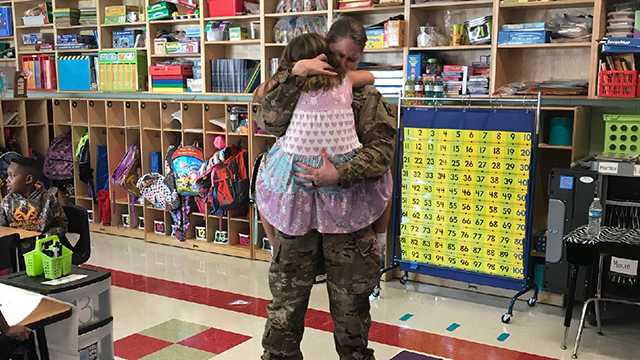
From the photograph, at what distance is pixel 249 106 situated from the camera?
18.0ft

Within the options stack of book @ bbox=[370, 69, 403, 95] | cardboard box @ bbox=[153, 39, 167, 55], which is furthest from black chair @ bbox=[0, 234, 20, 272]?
cardboard box @ bbox=[153, 39, 167, 55]

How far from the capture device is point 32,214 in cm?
397

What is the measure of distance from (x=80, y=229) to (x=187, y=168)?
186 centimetres

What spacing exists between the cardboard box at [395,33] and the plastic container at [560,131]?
1.25 m

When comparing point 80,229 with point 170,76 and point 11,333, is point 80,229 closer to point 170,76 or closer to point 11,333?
point 11,333

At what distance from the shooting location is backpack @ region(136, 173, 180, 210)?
19.4ft

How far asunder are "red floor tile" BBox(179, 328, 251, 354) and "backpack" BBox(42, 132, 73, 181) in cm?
365

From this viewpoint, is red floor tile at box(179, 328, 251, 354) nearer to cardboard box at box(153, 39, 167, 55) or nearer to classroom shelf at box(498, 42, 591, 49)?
classroom shelf at box(498, 42, 591, 49)

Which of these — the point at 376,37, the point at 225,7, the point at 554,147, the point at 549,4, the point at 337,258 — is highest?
the point at 225,7

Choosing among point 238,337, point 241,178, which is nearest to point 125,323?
point 238,337

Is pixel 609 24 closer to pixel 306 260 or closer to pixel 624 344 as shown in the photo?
pixel 624 344

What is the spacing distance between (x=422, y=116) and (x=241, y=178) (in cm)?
181

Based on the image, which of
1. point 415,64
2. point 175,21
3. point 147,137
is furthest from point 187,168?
point 415,64

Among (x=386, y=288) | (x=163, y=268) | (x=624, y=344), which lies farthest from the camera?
(x=163, y=268)
